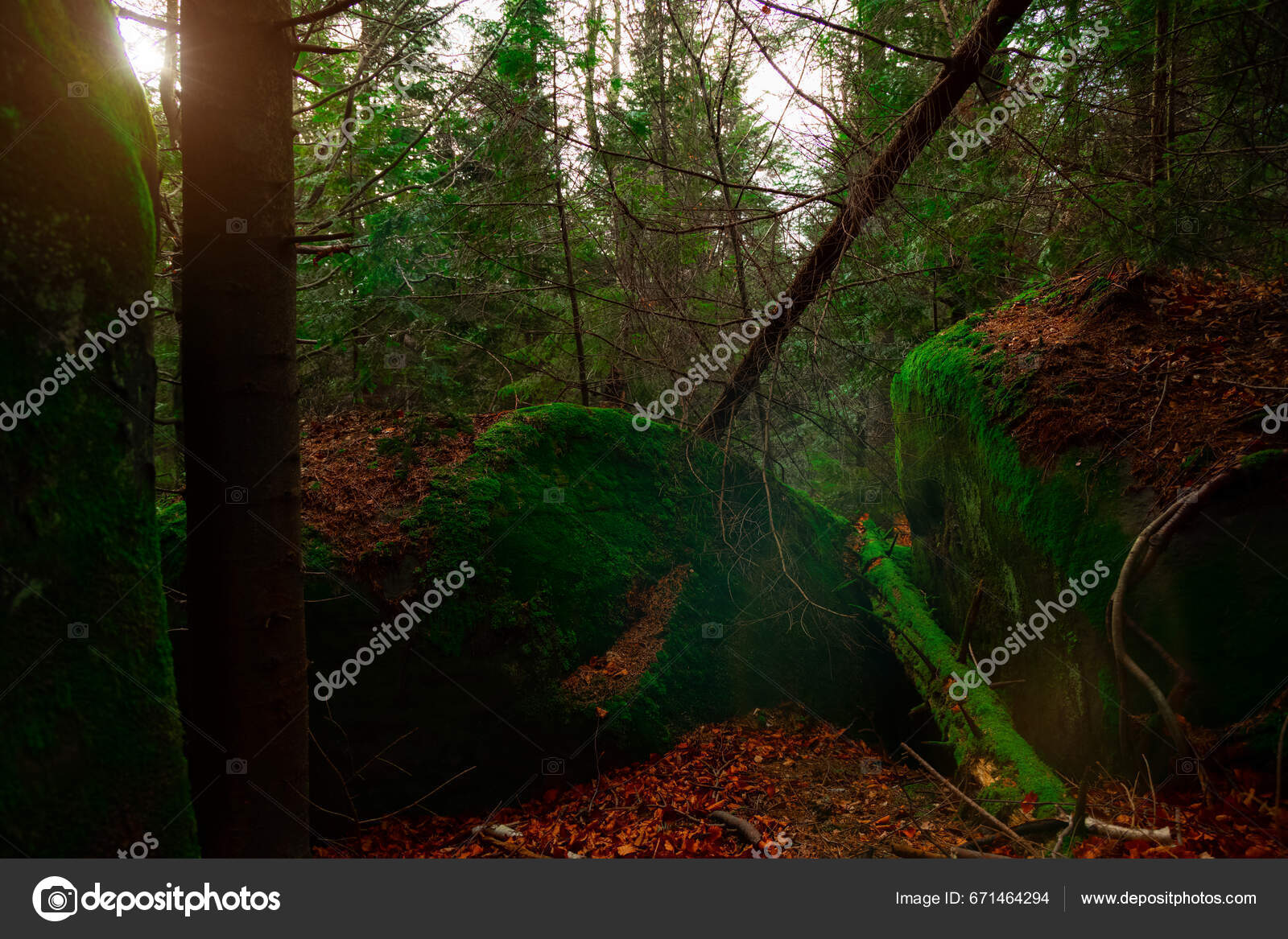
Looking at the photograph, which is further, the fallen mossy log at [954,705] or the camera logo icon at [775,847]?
the fallen mossy log at [954,705]

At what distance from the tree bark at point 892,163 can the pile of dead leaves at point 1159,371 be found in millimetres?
1771

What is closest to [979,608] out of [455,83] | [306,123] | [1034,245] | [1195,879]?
[1195,879]

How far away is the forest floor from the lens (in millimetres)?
3051

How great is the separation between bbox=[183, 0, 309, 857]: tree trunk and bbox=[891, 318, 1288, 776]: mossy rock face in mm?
4725

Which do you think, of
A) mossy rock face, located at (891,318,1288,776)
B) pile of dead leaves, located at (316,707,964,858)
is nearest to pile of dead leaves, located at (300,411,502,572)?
pile of dead leaves, located at (316,707,964,858)

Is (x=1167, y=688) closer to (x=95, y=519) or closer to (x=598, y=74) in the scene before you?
(x=95, y=519)

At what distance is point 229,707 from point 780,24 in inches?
227

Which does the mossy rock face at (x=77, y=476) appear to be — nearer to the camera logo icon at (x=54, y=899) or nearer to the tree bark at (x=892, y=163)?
the camera logo icon at (x=54, y=899)

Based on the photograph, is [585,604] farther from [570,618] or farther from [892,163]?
[892,163]

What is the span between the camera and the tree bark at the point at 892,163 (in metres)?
4.46

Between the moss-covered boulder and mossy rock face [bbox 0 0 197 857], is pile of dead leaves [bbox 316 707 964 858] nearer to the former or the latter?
the moss-covered boulder

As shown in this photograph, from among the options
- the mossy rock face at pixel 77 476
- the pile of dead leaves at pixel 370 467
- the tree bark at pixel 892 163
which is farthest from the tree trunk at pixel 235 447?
the tree bark at pixel 892 163

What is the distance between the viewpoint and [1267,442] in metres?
3.57

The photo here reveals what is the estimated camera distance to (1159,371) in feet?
14.4
